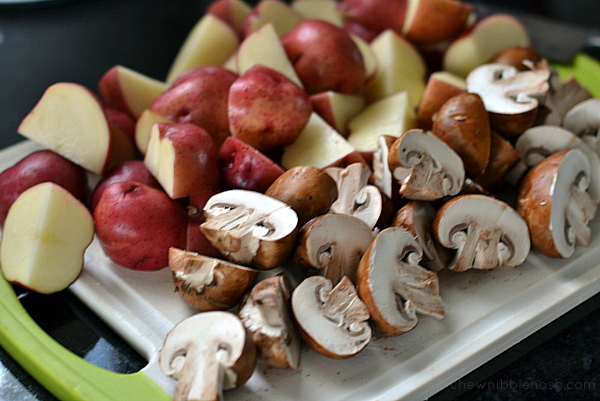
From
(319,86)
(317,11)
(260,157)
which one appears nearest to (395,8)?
(317,11)

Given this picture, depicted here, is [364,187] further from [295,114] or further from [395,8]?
[395,8]

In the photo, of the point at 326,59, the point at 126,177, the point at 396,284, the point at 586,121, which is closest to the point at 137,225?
the point at 126,177

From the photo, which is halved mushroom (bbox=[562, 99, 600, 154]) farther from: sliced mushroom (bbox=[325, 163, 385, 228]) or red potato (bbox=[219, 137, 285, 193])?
red potato (bbox=[219, 137, 285, 193])

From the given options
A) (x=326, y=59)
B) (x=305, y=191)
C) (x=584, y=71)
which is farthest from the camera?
(x=584, y=71)

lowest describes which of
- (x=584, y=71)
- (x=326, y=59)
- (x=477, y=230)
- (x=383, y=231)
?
(x=584, y=71)

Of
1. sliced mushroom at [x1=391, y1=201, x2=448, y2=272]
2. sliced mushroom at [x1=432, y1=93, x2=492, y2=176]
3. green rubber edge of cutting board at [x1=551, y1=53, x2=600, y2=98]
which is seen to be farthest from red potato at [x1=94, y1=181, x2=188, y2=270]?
green rubber edge of cutting board at [x1=551, y1=53, x2=600, y2=98]

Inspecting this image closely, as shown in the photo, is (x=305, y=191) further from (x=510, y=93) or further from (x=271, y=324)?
(x=510, y=93)
